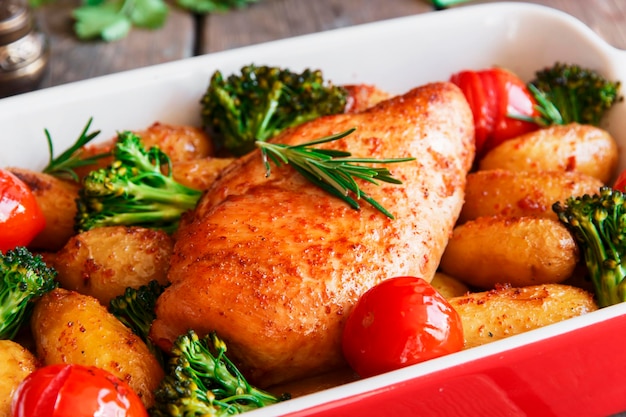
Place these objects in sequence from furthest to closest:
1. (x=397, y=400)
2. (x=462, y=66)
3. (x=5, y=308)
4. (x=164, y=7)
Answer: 1. (x=164, y=7)
2. (x=462, y=66)
3. (x=5, y=308)
4. (x=397, y=400)

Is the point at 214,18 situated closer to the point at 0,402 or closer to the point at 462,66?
the point at 462,66

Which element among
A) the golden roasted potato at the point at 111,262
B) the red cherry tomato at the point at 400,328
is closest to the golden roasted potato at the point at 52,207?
the golden roasted potato at the point at 111,262

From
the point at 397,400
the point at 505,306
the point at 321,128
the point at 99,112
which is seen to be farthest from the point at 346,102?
the point at 397,400

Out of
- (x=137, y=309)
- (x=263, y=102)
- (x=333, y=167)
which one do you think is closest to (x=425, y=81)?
(x=263, y=102)

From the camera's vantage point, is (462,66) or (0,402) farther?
(462,66)

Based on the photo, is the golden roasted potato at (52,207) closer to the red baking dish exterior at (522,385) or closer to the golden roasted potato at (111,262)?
the golden roasted potato at (111,262)

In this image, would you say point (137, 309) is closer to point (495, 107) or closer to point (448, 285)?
point (448, 285)

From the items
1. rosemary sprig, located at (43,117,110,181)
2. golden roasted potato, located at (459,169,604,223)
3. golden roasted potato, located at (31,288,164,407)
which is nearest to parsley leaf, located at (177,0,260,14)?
rosemary sprig, located at (43,117,110,181)
